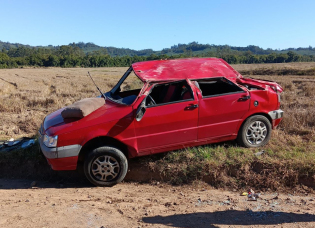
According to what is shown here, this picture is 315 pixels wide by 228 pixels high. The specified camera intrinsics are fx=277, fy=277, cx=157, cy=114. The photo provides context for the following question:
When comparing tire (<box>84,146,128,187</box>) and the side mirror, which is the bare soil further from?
the side mirror

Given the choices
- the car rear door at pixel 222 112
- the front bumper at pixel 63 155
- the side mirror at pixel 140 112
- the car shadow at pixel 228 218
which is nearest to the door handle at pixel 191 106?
the car rear door at pixel 222 112

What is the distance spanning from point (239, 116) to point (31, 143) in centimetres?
457

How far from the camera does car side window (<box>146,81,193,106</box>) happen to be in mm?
5004

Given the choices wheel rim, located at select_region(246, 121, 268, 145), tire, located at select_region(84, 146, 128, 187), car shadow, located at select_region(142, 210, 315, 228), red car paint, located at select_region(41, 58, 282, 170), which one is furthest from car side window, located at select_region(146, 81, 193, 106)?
car shadow, located at select_region(142, 210, 315, 228)

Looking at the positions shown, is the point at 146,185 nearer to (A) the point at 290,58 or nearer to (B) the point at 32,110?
(B) the point at 32,110

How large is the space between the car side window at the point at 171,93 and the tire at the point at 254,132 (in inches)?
49.6

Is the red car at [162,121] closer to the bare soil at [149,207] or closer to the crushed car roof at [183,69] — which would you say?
the crushed car roof at [183,69]

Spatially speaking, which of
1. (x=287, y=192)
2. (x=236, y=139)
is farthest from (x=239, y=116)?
(x=287, y=192)

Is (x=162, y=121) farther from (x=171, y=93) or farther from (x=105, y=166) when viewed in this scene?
(x=105, y=166)

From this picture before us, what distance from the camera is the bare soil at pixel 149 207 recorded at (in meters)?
3.59

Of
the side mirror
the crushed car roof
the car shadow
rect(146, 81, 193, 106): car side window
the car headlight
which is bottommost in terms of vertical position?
the car shadow

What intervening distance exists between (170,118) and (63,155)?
186cm

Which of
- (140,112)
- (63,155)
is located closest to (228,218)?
(140,112)

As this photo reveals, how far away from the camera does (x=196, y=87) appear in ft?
16.5
